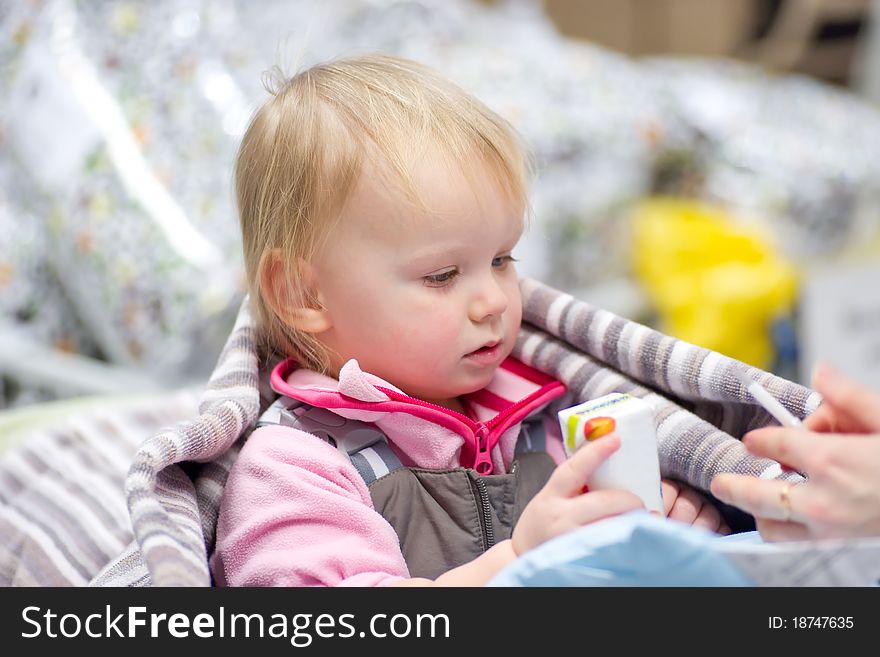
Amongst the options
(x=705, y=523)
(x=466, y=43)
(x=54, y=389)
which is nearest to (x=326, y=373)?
(x=705, y=523)

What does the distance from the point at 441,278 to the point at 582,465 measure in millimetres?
202

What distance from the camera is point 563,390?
745 millimetres

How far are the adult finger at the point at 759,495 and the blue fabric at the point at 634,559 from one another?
0.15 feet

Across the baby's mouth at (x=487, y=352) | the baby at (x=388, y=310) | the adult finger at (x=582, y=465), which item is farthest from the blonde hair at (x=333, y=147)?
the adult finger at (x=582, y=465)

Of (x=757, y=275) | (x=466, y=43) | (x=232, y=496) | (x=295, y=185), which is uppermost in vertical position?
(x=466, y=43)

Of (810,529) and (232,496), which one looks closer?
(810,529)

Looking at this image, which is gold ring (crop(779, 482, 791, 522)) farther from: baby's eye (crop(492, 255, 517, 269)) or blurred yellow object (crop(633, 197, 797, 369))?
blurred yellow object (crop(633, 197, 797, 369))

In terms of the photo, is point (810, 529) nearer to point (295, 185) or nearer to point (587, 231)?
point (295, 185)

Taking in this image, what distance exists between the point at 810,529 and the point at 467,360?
10.5 inches

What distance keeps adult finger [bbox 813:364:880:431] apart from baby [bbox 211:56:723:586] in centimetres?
19

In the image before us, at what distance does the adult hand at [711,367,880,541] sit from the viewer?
1.49 ft

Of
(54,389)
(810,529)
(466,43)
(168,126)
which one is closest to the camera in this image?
(810,529)

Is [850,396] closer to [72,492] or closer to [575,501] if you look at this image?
→ [575,501]

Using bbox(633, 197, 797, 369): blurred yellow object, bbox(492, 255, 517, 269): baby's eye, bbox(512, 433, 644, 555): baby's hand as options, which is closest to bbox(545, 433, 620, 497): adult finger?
bbox(512, 433, 644, 555): baby's hand
